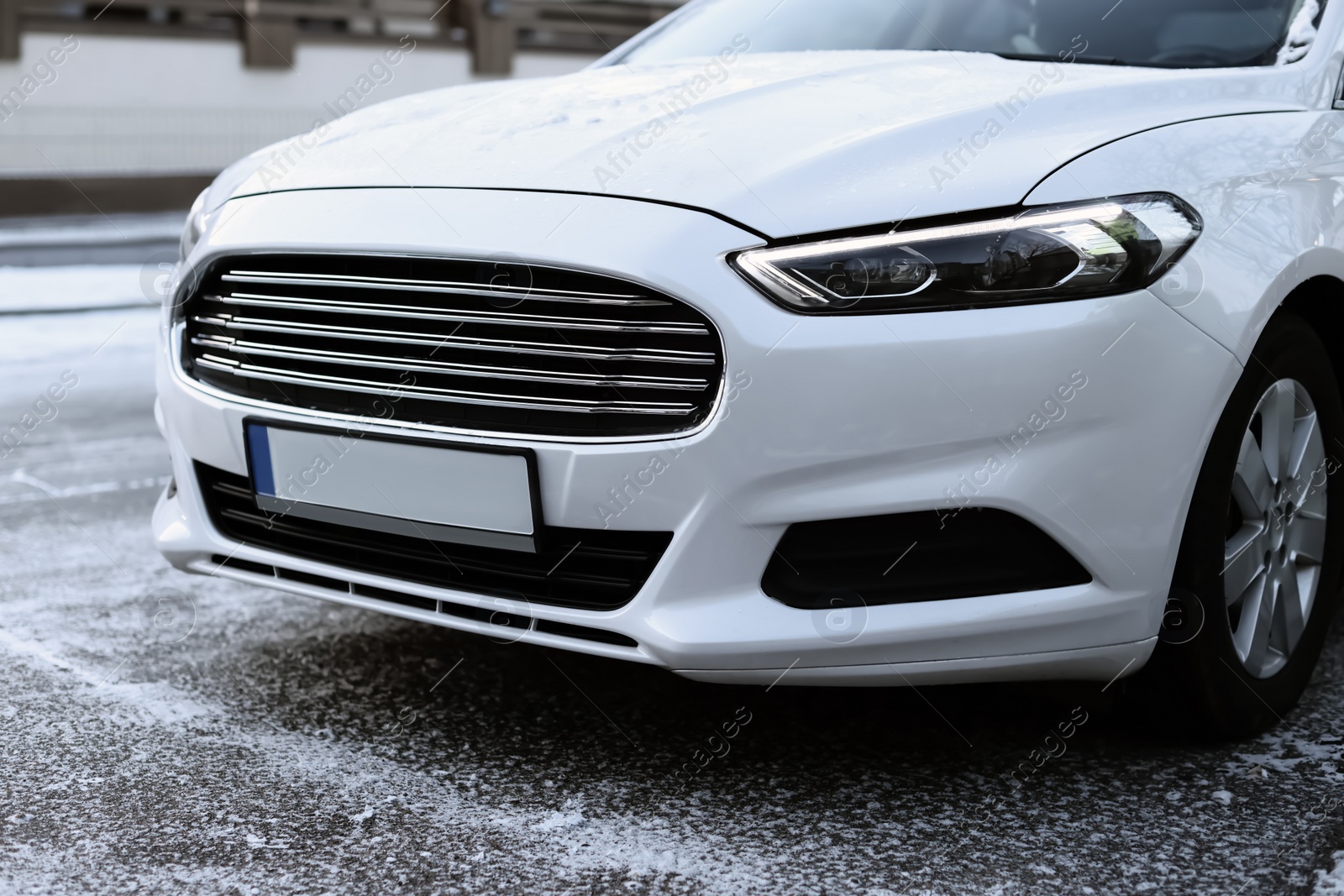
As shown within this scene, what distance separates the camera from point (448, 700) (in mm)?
2906

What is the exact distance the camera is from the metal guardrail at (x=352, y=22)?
2162 centimetres

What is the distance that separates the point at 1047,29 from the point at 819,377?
1.39 m

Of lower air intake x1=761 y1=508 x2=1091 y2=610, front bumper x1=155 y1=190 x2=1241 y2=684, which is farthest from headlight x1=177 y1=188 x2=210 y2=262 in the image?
lower air intake x1=761 y1=508 x2=1091 y2=610

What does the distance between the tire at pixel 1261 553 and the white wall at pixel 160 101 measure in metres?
20.2

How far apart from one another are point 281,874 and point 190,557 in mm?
871

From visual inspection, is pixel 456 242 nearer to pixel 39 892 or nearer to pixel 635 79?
pixel 635 79

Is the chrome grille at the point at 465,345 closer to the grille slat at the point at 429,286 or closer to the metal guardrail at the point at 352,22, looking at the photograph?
the grille slat at the point at 429,286

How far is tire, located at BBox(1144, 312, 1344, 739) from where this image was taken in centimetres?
241

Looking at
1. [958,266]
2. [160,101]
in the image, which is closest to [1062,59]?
[958,266]

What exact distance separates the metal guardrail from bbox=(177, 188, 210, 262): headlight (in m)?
20.1

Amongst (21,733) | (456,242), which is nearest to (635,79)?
(456,242)

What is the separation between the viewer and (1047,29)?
3.14 meters

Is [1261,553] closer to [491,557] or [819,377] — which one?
[819,377]

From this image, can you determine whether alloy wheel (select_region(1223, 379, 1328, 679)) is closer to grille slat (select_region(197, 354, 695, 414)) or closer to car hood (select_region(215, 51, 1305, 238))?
car hood (select_region(215, 51, 1305, 238))
